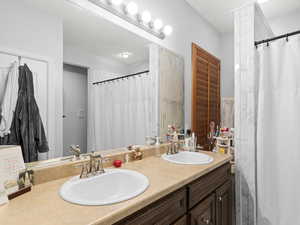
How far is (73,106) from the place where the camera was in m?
1.21

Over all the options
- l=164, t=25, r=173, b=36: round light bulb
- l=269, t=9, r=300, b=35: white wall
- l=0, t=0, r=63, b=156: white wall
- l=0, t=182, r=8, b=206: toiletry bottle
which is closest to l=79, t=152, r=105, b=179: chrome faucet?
l=0, t=0, r=63, b=156: white wall

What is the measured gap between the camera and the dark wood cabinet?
80cm

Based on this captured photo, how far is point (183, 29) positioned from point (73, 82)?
1.55 meters

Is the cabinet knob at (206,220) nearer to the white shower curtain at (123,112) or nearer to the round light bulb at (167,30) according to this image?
the white shower curtain at (123,112)

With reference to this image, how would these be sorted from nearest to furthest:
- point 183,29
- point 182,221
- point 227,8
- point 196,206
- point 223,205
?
1. point 182,221
2. point 196,206
3. point 223,205
4. point 183,29
5. point 227,8

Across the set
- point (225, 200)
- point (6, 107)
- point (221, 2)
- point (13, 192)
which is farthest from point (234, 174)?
point (221, 2)

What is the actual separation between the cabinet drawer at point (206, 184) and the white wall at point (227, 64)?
1.69m

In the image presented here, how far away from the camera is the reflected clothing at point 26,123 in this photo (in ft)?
3.09

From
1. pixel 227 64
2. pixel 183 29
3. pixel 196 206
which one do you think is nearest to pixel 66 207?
pixel 196 206

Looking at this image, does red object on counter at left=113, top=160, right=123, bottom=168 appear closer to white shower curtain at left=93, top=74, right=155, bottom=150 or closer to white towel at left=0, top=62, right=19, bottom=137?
white shower curtain at left=93, top=74, right=155, bottom=150

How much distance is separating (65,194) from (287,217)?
A: 5.36 feet

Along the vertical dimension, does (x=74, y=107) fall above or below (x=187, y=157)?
above

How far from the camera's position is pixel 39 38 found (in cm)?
102

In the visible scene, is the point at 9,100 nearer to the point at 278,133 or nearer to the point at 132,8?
the point at 132,8
